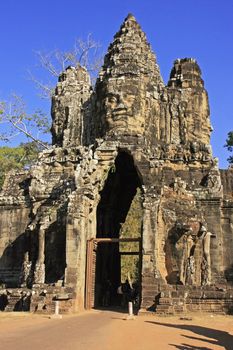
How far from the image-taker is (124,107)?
62.9 ft

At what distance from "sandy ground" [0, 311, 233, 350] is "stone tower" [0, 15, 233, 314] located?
1358 millimetres

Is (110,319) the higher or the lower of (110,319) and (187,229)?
the lower

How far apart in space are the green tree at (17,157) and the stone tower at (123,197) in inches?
444

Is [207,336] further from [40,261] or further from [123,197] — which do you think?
[123,197]

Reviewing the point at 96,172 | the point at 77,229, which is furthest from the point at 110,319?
the point at 96,172

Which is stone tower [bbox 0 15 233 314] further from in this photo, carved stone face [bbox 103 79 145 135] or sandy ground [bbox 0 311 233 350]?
sandy ground [bbox 0 311 233 350]

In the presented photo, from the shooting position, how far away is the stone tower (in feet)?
51.3

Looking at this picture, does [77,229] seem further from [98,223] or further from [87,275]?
[98,223]

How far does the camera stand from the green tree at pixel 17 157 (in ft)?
111

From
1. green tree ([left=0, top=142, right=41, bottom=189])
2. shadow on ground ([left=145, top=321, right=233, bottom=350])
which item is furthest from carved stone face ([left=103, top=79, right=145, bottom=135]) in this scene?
green tree ([left=0, top=142, right=41, bottom=189])

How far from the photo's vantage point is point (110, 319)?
1338 centimetres

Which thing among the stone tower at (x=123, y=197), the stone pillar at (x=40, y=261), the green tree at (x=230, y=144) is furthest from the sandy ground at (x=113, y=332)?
the green tree at (x=230, y=144)

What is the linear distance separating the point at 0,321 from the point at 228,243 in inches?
352

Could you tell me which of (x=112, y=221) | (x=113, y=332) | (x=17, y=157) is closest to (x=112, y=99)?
(x=112, y=221)
